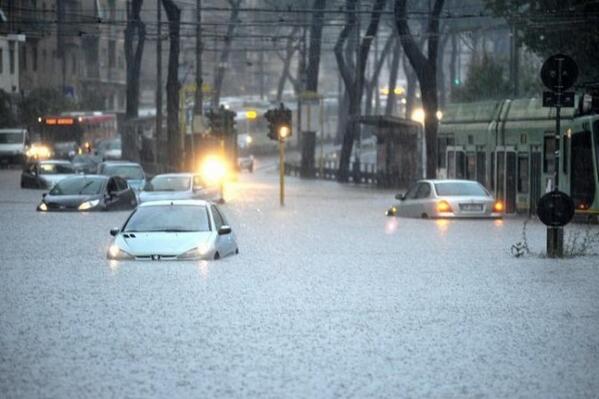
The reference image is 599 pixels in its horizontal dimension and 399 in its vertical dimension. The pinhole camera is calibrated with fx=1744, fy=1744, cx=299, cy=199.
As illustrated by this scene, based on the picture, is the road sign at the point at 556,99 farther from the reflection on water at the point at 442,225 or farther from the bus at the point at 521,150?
the reflection on water at the point at 442,225

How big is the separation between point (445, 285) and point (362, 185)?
202 ft

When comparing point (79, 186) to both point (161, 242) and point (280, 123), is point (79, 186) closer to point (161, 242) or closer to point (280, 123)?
point (280, 123)

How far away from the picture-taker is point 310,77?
9506 cm

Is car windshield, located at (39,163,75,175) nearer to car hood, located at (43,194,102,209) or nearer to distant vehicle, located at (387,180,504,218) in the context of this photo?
car hood, located at (43,194,102,209)

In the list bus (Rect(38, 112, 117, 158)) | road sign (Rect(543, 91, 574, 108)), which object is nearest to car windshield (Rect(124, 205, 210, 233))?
road sign (Rect(543, 91, 574, 108))

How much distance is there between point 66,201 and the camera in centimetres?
4900

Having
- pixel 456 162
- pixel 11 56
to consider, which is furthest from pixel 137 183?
pixel 11 56

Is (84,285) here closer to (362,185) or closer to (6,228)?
(6,228)

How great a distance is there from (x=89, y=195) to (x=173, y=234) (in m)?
21.1

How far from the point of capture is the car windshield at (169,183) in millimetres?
52134

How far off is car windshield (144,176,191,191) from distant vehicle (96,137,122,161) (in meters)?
46.7

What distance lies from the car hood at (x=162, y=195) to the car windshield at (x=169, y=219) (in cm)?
2073

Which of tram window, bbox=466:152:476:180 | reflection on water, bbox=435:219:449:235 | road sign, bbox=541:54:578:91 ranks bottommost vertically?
reflection on water, bbox=435:219:449:235

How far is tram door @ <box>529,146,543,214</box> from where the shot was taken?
4475 cm
